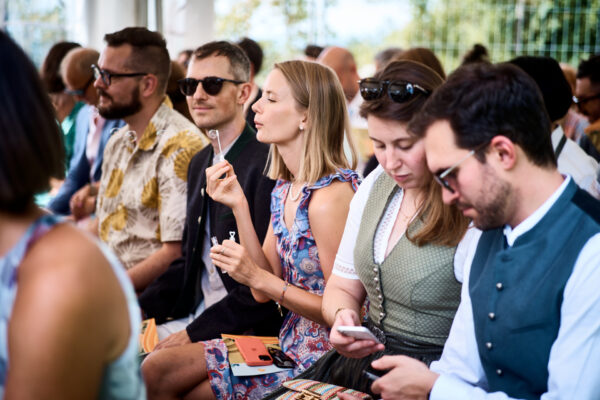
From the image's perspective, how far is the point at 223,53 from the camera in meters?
3.63

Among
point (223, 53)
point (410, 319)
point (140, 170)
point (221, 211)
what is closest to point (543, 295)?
point (410, 319)

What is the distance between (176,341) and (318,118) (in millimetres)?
1097

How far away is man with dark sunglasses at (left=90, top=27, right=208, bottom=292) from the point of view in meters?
3.70

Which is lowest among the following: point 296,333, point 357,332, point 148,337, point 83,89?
point 148,337

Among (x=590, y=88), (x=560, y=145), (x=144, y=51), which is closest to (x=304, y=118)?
(x=560, y=145)

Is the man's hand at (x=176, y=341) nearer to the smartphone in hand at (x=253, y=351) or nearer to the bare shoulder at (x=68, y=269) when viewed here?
the smartphone in hand at (x=253, y=351)

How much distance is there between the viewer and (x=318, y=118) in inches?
113

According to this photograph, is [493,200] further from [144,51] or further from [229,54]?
[144,51]

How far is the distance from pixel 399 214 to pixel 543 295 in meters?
0.75

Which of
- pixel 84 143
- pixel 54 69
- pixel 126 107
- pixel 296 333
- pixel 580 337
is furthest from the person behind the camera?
pixel 54 69

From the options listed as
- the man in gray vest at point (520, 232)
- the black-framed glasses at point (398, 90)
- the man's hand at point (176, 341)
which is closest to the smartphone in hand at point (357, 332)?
the man in gray vest at point (520, 232)

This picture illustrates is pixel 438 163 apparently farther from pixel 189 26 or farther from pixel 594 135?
pixel 189 26

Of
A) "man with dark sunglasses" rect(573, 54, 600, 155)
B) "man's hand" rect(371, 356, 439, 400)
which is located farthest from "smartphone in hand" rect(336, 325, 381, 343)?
"man with dark sunglasses" rect(573, 54, 600, 155)

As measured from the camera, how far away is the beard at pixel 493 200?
1.73 meters
